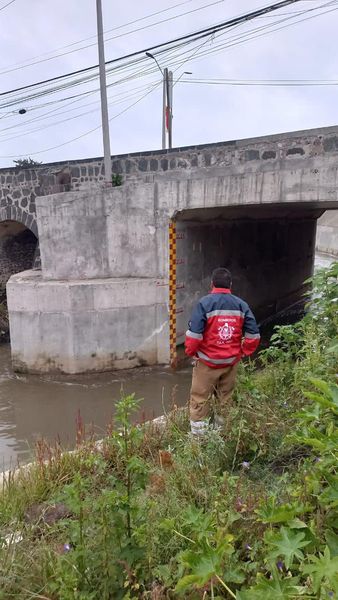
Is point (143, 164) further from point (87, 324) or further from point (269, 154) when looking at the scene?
point (87, 324)

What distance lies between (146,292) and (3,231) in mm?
7109

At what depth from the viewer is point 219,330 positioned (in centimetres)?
383

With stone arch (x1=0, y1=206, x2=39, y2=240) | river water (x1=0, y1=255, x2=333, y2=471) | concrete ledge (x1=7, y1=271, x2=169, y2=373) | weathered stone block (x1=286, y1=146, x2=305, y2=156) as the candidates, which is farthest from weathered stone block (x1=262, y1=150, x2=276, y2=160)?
stone arch (x1=0, y1=206, x2=39, y2=240)

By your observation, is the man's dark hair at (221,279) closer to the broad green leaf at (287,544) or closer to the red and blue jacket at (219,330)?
the red and blue jacket at (219,330)

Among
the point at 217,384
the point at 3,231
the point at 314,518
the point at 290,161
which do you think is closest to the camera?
the point at 314,518

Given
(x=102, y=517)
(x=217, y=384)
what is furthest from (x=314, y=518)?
(x=217, y=384)

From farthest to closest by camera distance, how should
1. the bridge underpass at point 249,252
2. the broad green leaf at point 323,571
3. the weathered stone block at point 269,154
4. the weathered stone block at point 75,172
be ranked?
the weathered stone block at point 75,172 < the bridge underpass at point 249,252 < the weathered stone block at point 269,154 < the broad green leaf at point 323,571

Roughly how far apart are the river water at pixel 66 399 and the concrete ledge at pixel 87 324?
25 cm

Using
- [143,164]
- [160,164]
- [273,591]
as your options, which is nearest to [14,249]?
[143,164]

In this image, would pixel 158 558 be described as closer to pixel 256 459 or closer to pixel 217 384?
pixel 256 459

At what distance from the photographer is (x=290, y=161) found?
264 inches

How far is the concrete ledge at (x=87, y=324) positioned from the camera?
311 inches

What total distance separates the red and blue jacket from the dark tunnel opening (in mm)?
10172

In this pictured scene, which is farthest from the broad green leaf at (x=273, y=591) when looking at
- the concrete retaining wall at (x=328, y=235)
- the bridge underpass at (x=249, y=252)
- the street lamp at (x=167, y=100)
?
the concrete retaining wall at (x=328, y=235)
